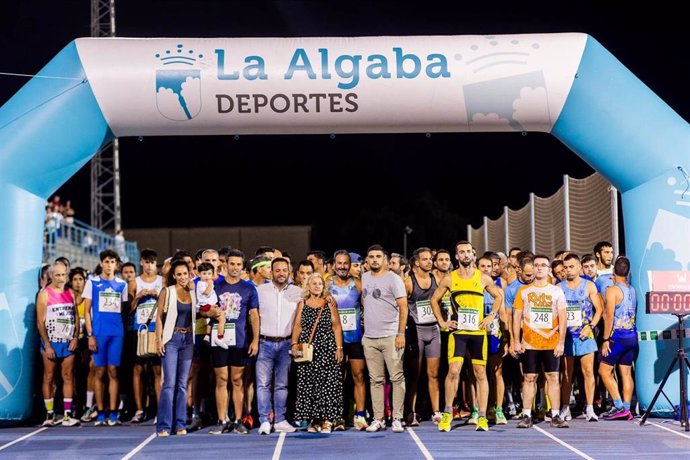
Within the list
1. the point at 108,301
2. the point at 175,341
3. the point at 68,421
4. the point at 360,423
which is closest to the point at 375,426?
the point at 360,423

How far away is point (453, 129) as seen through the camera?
1058 centimetres

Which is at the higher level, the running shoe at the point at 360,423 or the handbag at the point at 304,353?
the handbag at the point at 304,353

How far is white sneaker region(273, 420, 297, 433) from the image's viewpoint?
9.63m

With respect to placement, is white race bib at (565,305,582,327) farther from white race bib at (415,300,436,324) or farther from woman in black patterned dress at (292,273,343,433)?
woman in black patterned dress at (292,273,343,433)

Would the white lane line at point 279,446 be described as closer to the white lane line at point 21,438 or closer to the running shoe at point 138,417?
the running shoe at point 138,417

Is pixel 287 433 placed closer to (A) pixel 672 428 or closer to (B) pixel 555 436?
(B) pixel 555 436

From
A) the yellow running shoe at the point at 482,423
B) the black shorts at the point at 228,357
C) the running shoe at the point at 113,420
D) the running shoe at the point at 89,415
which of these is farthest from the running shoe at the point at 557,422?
the running shoe at the point at 89,415

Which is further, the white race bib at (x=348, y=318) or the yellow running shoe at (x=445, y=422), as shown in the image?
the white race bib at (x=348, y=318)

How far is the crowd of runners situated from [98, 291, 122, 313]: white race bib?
2 cm

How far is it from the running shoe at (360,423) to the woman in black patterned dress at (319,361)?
190 millimetres

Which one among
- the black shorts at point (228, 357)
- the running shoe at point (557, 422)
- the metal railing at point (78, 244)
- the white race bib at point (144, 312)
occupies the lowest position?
the running shoe at point (557, 422)

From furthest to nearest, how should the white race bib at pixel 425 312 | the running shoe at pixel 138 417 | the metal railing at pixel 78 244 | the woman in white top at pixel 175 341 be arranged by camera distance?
the metal railing at pixel 78 244 < the running shoe at pixel 138 417 < the white race bib at pixel 425 312 < the woman in white top at pixel 175 341

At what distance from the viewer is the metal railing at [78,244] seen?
818 inches

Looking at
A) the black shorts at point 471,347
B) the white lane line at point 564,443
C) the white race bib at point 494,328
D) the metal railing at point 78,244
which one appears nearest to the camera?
the white lane line at point 564,443
